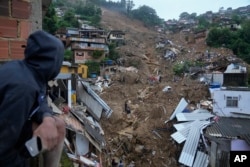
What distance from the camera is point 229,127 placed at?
40.0ft

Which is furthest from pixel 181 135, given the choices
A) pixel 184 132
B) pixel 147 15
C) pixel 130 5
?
pixel 130 5

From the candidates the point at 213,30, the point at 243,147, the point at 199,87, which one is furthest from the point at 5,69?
the point at 213,30

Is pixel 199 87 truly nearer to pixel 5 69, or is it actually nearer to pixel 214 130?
pixel 214 130

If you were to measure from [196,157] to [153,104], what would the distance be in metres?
6.19

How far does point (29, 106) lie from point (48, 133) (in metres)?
0.12

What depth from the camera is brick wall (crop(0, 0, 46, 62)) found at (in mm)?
1366

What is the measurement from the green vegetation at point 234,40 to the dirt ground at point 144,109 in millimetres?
1134

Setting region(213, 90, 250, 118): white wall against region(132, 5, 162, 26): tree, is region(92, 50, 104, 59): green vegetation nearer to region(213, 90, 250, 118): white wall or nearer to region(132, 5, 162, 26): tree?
region(213, 90, 250, 118): white wall

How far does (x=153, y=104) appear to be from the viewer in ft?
57.7

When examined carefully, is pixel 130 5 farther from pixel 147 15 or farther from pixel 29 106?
pixel 29 106

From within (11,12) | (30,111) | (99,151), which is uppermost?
(11,12)

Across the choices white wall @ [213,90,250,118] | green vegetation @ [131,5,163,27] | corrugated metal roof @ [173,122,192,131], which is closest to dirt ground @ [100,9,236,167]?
corrugated metal roof @ [173,122,192,131]

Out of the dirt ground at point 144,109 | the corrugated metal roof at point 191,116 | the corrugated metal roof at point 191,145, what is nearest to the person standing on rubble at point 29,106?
the dirt ground at point 144,109

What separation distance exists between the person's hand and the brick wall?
53 centimetres
